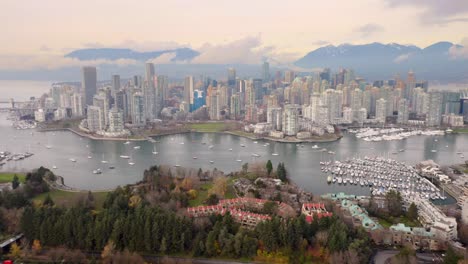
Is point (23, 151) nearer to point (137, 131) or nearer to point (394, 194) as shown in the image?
point (137, 131)

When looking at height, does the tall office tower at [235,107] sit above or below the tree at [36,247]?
above

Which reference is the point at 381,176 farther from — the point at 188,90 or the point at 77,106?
the point at 77,106

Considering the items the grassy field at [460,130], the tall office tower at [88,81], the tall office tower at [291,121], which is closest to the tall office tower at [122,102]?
the tall office tower at [88,81]

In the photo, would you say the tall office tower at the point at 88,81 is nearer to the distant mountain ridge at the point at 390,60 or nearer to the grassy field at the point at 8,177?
the grassy field at the point at 8,177

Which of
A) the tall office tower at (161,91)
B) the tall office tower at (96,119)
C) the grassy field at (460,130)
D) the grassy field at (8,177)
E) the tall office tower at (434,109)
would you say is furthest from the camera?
the tall office tower at (161,91)

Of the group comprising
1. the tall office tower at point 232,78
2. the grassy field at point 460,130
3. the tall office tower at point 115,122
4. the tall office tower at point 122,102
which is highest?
the tall office tower at point 232,78

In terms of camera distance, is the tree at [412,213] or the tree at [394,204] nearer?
the tree at [412,213]

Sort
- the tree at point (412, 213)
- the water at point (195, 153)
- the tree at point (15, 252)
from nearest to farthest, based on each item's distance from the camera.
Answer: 1. the tree at point (15, 252)
2. the tree at point (412, 213)
3. the water at point (195, 153)

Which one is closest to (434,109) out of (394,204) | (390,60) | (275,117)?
(275,117)

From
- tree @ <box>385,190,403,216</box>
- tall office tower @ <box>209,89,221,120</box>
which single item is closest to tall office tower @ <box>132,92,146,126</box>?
tall office tower @ <box>209,89,221,120</box>
